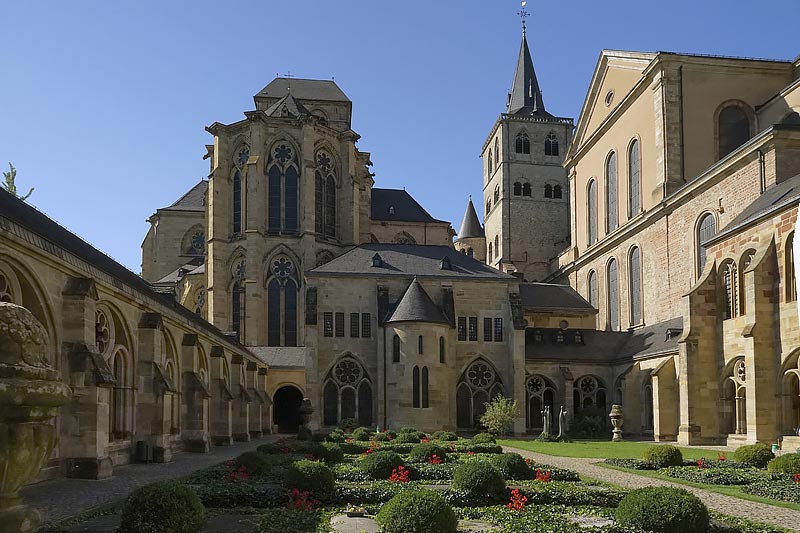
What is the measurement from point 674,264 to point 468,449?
2355 cm

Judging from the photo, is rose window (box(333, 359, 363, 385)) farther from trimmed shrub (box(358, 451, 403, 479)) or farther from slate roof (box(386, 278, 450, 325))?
trimmed shrub (box(358, 451, 403, 479))

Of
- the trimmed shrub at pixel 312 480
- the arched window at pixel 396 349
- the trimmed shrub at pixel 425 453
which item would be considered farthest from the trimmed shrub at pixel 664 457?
the arched window at pixel 396 349

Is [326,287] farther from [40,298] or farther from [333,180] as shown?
[40,298]

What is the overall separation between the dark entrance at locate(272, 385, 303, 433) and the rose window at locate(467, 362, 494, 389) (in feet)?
37.8

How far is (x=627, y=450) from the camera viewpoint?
3338 cm

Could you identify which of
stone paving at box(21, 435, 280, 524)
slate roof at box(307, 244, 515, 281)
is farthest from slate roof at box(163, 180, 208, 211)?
stone paving at box(21, 435, 280, 524)

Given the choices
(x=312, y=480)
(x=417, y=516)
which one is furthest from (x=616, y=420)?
(x=417, y=516)

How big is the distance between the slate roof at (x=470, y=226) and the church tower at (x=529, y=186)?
17.1 ft

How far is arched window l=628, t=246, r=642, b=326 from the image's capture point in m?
54.6

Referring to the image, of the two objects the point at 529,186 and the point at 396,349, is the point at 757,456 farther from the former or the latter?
the point at 529,186

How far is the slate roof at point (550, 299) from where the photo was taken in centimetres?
6116

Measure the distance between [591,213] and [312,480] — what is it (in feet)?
177

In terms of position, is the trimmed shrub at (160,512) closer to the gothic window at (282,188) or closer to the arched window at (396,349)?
the arched window at (396,349)

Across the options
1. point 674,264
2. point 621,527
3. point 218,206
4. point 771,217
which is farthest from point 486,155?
point 621,527
